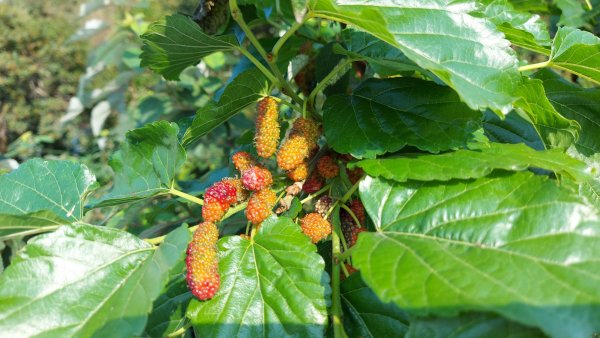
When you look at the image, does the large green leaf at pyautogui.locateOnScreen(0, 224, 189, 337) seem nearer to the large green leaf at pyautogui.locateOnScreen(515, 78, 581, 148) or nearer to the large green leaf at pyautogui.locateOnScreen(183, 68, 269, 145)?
the large green leaf at pyautogui.locateOnScreen(183, 68, 269, 145)

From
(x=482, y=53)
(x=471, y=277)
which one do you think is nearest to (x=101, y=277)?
(x=471, y=277)

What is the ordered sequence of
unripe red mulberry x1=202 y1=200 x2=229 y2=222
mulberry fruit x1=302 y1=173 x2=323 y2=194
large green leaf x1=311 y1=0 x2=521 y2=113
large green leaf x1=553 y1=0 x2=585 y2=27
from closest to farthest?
large green leaf x1=311 y1=0 x2=521 y2=113
unripe red mulberry x1=202 y1=200 x2=229 y2=222
mulberry fruit x1=302 y1=173 x2=323 y2=194
large green leaf x1=553 y1=0 x2=585 y2=27

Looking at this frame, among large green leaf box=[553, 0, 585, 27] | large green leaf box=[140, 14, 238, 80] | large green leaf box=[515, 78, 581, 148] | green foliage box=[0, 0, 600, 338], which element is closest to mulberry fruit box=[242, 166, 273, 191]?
green foliage box=[0, 0, 600, 338]

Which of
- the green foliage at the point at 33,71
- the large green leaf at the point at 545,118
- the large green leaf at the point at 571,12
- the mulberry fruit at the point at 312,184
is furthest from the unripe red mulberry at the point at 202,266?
the green foliage at the point at 33,71

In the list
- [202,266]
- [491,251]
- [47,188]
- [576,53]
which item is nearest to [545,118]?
[576,53]

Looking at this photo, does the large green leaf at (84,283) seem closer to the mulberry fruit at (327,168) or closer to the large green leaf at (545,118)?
the mulberry fruit at (327,168)
